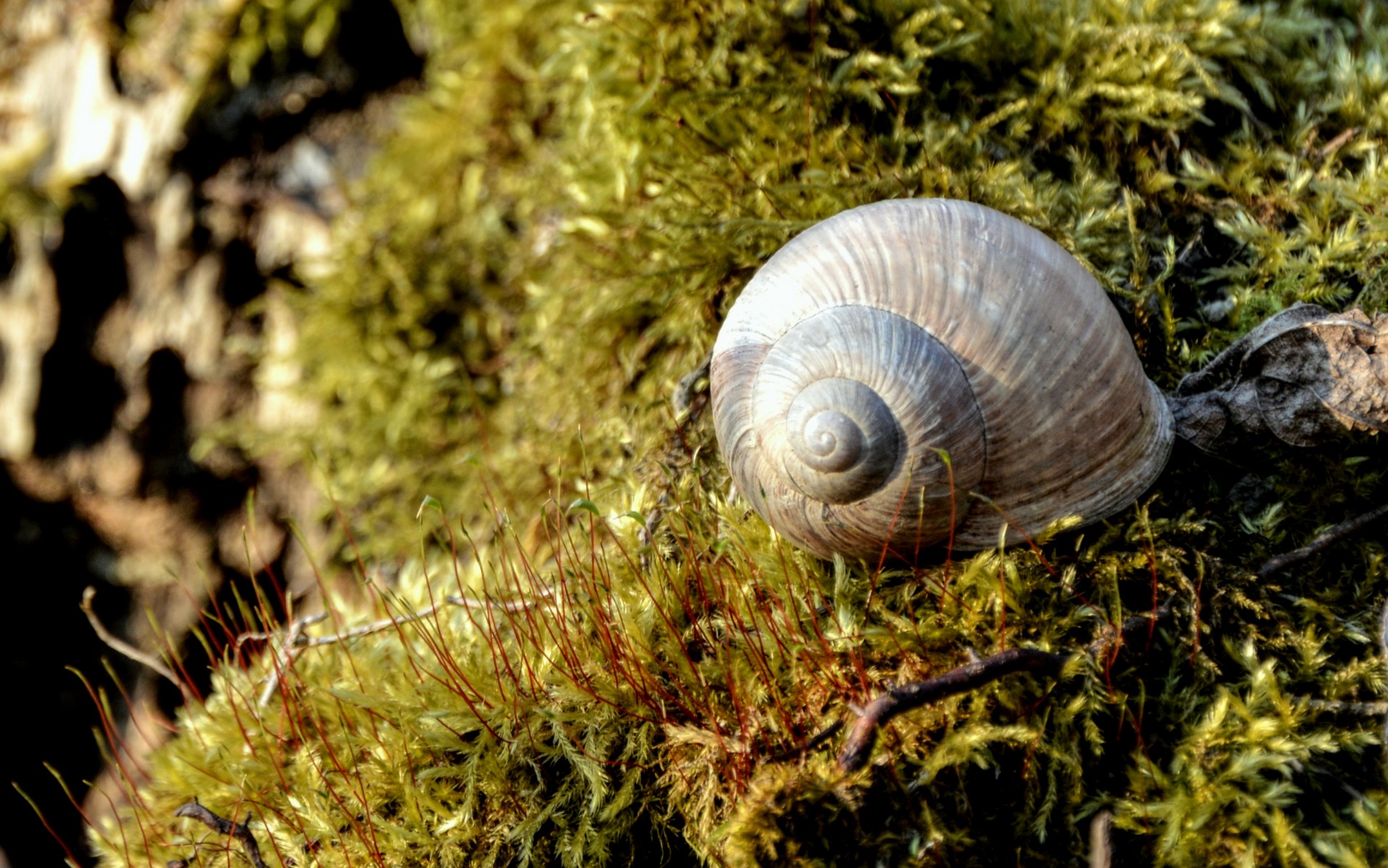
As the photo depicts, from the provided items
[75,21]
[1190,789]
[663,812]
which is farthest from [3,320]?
[1190,789]

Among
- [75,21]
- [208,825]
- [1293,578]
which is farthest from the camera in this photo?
[75,21]

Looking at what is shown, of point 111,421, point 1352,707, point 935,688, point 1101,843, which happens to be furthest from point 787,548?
point 111,421

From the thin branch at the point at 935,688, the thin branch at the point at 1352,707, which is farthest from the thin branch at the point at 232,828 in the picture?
the thin branch at the point at 1352,707

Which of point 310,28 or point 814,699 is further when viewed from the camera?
point 310,28

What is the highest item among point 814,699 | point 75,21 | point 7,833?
point 75,21

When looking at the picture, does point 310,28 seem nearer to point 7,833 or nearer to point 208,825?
point 208,825

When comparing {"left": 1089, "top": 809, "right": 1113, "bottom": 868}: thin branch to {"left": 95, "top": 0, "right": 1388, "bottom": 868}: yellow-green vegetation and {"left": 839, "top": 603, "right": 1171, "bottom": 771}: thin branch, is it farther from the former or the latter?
{"left": 839, "top": 603, "right": 1171, "bottom": 771}: thin branch

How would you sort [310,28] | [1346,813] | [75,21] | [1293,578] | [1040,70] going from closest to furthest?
[1346,813]
[1293,578]
[1040,70]
[310,28]
[75,21]

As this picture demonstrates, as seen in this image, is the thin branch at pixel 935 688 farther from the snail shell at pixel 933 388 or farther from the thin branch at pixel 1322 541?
the thin branch at pixel 1322 541
